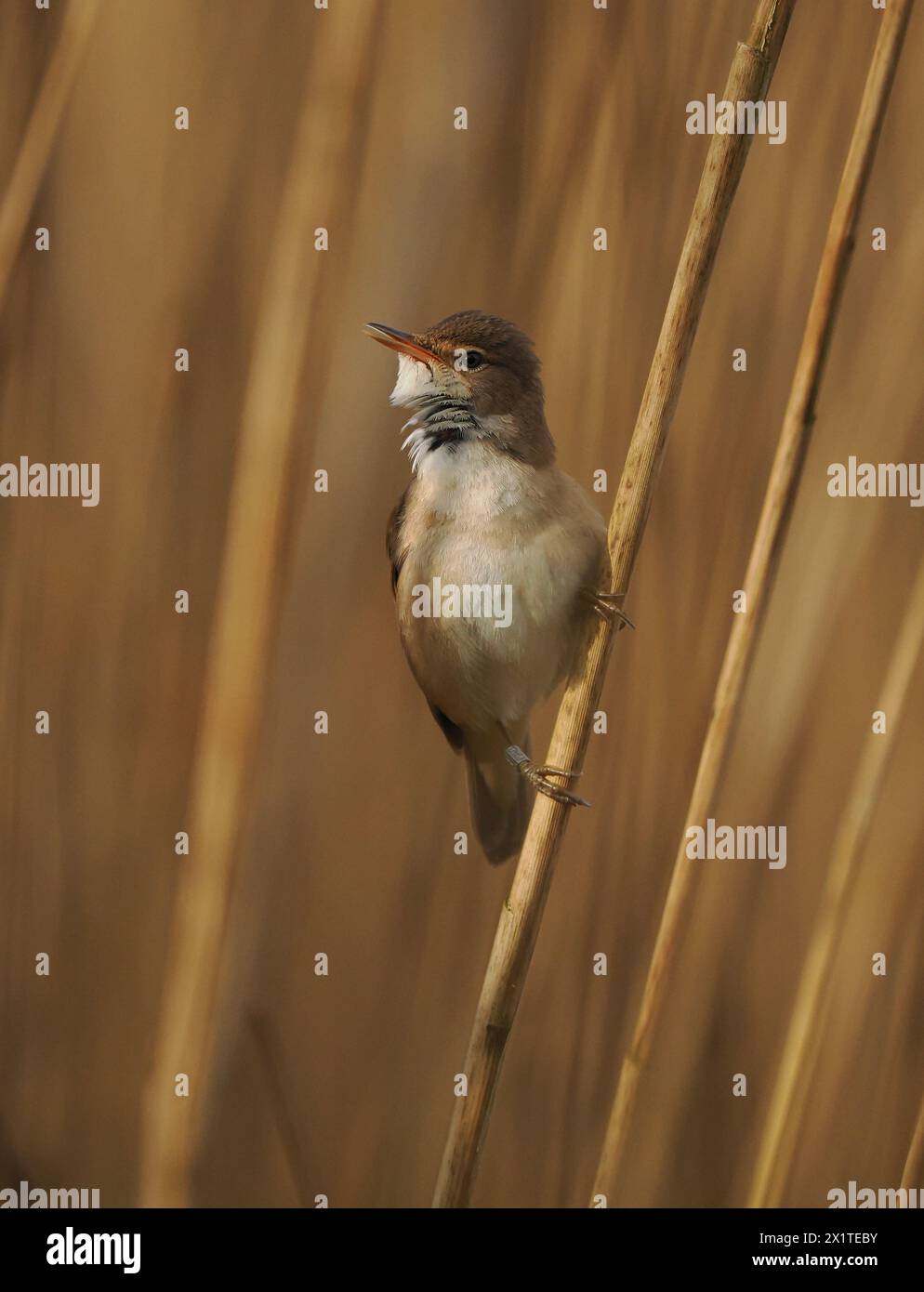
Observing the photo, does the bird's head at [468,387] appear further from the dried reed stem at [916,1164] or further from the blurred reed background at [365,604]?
the dried reed stem at [916,1164]

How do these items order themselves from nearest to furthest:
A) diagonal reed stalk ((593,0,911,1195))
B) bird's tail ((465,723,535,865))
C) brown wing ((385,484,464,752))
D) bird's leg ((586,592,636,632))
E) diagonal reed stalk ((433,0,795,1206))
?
diagonal reed stalk ((433,0,795,1206)), diagonal reed stalk ((593,0,911,1195)), bird's leg ((586,592,636,632)), brown wing ((385,484,464,752)), bird's tail ((465,723,535,865))

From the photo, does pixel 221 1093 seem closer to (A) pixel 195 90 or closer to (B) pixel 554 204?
(B) pixel 554 204

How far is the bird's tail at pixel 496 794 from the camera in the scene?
2.28m

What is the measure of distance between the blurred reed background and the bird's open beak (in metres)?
0.12

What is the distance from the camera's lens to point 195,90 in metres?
2.14

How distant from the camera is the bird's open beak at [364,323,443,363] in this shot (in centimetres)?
198

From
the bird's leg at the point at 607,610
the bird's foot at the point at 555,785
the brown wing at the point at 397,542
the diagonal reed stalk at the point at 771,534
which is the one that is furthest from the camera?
the brown wing at the point at 397,542

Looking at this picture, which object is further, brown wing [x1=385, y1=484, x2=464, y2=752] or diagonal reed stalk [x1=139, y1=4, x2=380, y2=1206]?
brown wing [x1=385, y1=484, x2=464, y2=752]

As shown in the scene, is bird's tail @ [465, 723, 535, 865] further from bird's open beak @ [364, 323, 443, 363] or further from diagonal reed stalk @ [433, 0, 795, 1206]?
bird's open beak @ [364, 323, 443, 363]

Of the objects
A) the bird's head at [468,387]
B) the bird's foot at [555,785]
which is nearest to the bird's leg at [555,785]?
the bird's foot at [555,785]

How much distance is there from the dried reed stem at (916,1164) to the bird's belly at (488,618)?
1.01 metres

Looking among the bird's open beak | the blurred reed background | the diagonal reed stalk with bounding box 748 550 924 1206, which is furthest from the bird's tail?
the bird's open beak
